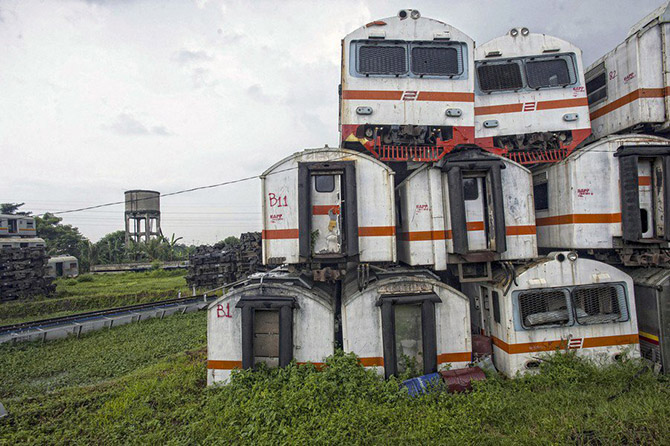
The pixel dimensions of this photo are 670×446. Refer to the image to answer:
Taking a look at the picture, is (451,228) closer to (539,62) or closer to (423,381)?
(423,381)

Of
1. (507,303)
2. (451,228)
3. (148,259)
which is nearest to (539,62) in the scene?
(451,228)

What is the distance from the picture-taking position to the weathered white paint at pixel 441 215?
8094 millimetres

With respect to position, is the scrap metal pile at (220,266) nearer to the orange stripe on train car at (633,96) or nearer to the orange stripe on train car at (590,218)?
the orange stripe on train car at (590,218)

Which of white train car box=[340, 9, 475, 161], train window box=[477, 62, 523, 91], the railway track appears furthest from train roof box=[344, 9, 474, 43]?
the railway track

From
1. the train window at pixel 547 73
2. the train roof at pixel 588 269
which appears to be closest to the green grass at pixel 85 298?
the train roof at pixel 588 269

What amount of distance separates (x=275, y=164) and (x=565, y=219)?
294 inches

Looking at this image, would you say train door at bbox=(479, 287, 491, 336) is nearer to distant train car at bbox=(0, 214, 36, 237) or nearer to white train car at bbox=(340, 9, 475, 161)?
white train car at bbox=(340, 9, 475, 161)

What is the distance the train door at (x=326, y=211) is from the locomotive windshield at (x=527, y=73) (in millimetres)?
5925

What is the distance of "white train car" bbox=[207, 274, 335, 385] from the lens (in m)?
7.20

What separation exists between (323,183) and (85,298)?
18.6 m

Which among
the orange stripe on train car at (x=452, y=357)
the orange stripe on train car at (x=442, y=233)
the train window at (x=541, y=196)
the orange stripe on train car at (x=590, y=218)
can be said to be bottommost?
the orange stripe on train car at (x=452, y=357)

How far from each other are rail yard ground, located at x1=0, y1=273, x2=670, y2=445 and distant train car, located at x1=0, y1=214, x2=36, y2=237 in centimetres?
2306

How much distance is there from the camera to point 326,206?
25.3 ft

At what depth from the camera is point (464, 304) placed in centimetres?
738
